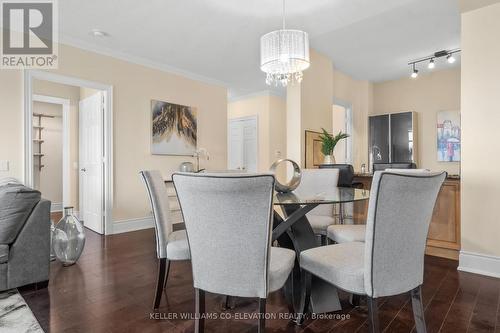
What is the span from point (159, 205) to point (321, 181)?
5.22ft

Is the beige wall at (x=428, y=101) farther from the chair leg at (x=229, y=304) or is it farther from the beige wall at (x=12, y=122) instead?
the beige wall at (x=12, y=122)

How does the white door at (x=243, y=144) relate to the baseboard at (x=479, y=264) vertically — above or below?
above

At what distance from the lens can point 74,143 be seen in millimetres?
5020

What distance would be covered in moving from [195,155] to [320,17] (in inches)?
117

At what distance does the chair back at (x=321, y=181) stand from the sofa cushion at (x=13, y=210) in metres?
2.23

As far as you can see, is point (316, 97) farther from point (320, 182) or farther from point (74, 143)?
point (74, 143)

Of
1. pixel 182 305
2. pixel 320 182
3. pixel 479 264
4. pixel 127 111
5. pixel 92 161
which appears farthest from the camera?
pixel 92 161

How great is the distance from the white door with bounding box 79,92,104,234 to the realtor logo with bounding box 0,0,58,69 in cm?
81

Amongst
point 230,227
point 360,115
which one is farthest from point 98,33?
point 360,115

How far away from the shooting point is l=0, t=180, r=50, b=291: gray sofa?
81.3 inches

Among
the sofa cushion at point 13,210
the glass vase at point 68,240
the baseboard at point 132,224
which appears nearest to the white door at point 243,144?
the baseboard at point 132,224

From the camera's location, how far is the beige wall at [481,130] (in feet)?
8.35

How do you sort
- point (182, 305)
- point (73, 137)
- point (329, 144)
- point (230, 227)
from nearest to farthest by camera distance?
point (230, 227) < point (182, 305) < point (329, 144) < point (73, 137)

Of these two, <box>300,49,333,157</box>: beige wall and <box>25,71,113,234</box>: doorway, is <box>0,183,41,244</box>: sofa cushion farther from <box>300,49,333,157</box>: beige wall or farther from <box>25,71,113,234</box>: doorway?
<box>300,49,333,157</box>: beige wall
